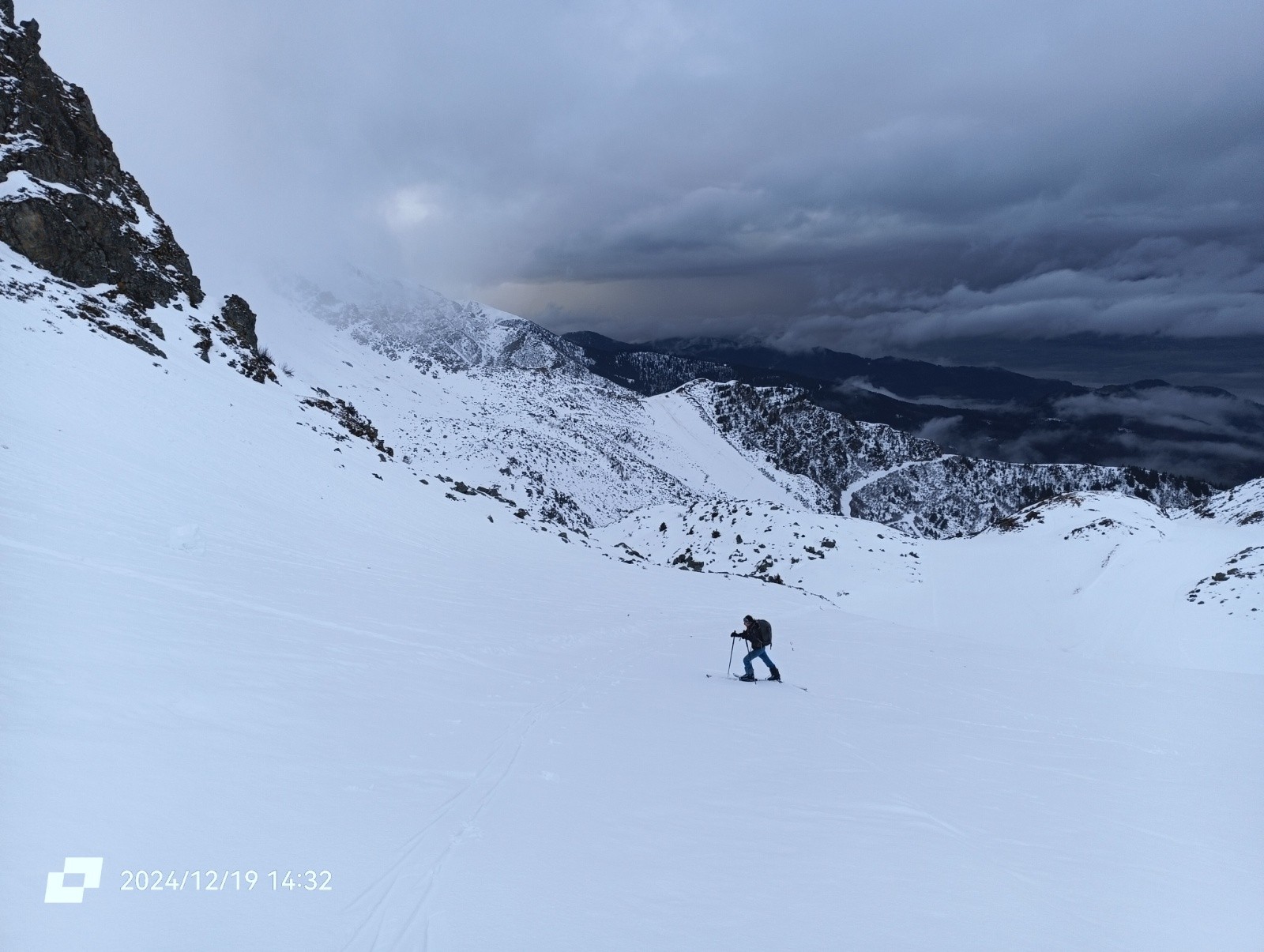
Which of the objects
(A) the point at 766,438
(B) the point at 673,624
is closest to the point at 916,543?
(B) the point at 673,624

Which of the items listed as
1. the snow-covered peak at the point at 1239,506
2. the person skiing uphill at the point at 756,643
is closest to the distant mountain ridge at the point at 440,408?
the person skiing uphill at the point at 756,643

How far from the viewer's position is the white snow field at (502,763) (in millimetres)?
3945

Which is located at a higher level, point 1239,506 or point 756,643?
point 1239,506

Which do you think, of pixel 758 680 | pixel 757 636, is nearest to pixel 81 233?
pixel 757 636

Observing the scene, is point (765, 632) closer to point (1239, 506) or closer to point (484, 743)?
point (484, 743)

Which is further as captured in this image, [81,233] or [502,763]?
[81,233]

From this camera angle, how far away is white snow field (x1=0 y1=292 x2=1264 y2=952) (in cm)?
395

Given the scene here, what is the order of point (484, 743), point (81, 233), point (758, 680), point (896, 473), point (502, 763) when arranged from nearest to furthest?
point (502, 763) < point (484, 743) < point (758, 680) < point (81, 233) < point (896, 473)

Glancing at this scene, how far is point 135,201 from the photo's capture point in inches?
1689

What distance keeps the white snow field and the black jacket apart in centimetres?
104

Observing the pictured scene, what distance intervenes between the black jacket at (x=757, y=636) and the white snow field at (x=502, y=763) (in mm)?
1043

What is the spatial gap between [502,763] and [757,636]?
7.46 meters

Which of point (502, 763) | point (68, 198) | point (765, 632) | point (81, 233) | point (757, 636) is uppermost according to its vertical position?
point (68, 198)

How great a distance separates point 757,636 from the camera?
12.8m
